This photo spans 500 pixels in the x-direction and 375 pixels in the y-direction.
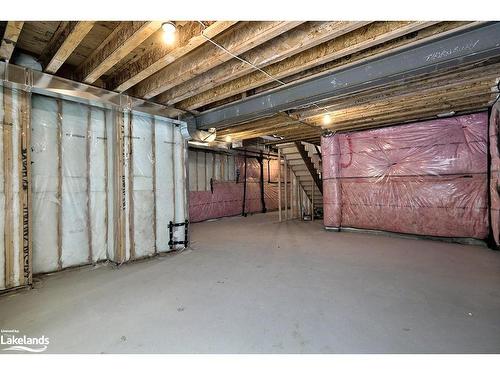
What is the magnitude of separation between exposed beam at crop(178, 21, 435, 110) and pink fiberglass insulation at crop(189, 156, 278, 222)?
4312mm

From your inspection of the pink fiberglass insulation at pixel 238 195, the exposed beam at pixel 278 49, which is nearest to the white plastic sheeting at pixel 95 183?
the exposed beam at pixel 278 49

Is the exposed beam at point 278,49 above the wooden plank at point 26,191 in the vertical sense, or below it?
above

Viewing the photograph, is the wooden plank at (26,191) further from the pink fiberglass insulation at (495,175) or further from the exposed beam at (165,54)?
the pink fiberglass insulation at (495,175)

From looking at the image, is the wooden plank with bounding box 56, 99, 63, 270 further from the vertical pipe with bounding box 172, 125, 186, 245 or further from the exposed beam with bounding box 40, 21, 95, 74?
the vertical pipe with bounding box 172, 125, 186, 245

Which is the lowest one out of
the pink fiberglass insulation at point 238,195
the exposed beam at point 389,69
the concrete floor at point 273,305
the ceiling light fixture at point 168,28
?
the concrete floor at point 273,305

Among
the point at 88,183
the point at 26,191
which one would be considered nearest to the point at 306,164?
the point at 88,183

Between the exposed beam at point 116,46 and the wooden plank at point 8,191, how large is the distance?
755mm

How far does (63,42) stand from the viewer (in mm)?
1980

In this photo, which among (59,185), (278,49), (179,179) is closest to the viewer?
(278,49)

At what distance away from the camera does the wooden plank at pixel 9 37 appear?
1.75 metres

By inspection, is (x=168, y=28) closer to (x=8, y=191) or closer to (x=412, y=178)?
(x=8, y=191)

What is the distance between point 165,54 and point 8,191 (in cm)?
203

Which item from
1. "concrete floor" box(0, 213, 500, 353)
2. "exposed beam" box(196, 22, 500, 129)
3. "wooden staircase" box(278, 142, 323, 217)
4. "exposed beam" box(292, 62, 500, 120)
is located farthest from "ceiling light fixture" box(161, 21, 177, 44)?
"wooden staircase" box(278, 142, 323, 217)

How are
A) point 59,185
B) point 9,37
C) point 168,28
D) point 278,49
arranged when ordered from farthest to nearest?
point 59,185, point 278,49, point 9,37, point 168,28
